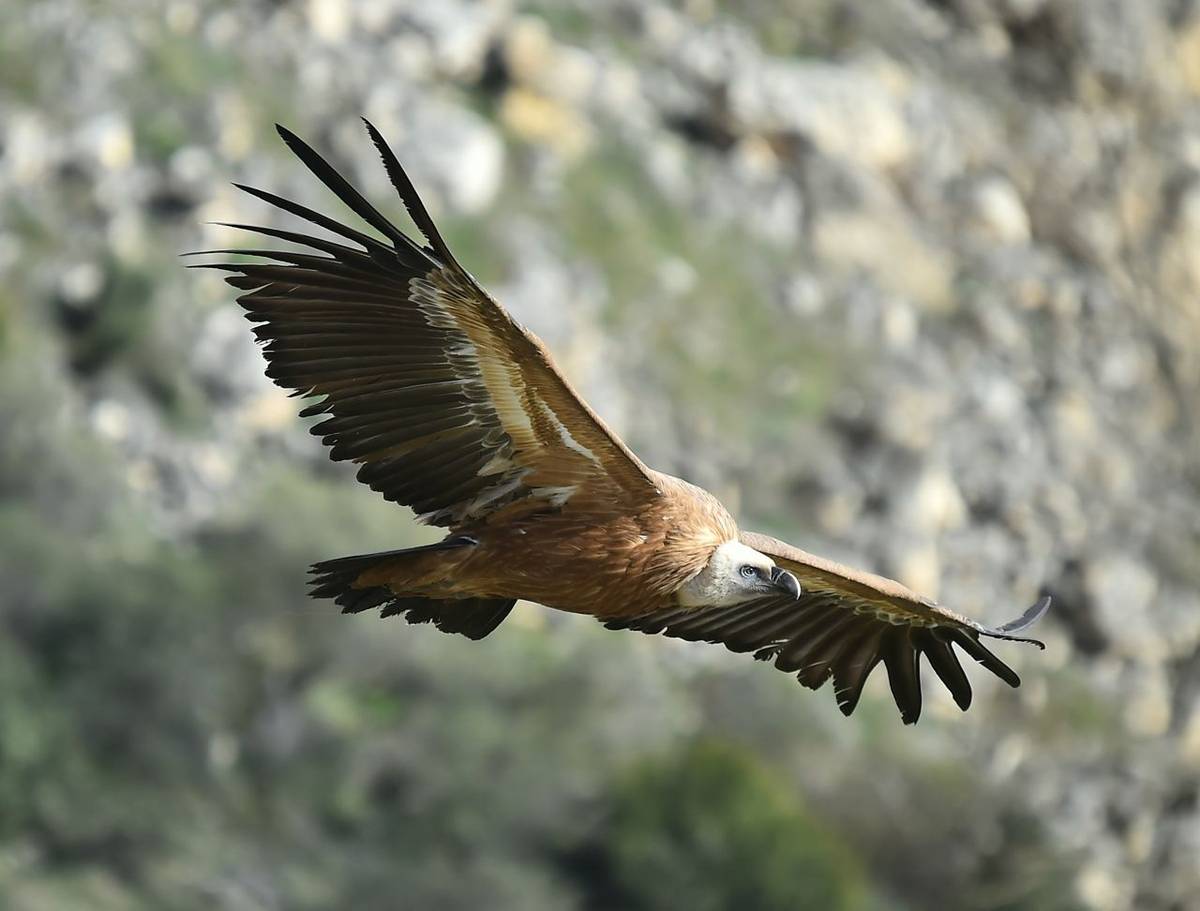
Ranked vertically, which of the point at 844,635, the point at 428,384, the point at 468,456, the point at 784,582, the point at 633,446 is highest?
the point at 633,446

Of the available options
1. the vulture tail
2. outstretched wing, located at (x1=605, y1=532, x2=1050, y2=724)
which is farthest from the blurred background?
the vulture tail

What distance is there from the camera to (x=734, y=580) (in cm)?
871

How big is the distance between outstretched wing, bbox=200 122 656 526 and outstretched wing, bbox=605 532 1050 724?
Answer: 1.54m

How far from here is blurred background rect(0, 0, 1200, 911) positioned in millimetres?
40062

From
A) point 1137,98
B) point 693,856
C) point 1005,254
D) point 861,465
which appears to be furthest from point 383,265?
point 1137,98

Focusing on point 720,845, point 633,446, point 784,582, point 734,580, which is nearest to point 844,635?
point 784,582

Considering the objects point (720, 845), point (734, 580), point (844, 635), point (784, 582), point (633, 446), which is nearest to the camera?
point (734, 580)

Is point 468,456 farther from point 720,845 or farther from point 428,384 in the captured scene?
point 720,845

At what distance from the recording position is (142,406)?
42.0 metres

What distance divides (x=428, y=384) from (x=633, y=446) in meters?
34.2

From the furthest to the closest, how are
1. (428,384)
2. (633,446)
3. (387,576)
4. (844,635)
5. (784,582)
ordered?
(633,446)
(844,635)
(784,582)
(387,576)
(428,384)

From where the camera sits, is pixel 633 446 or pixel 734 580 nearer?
pixel 734 580

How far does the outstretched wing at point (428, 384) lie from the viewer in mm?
8078

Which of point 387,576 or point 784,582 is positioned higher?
point 387,576
